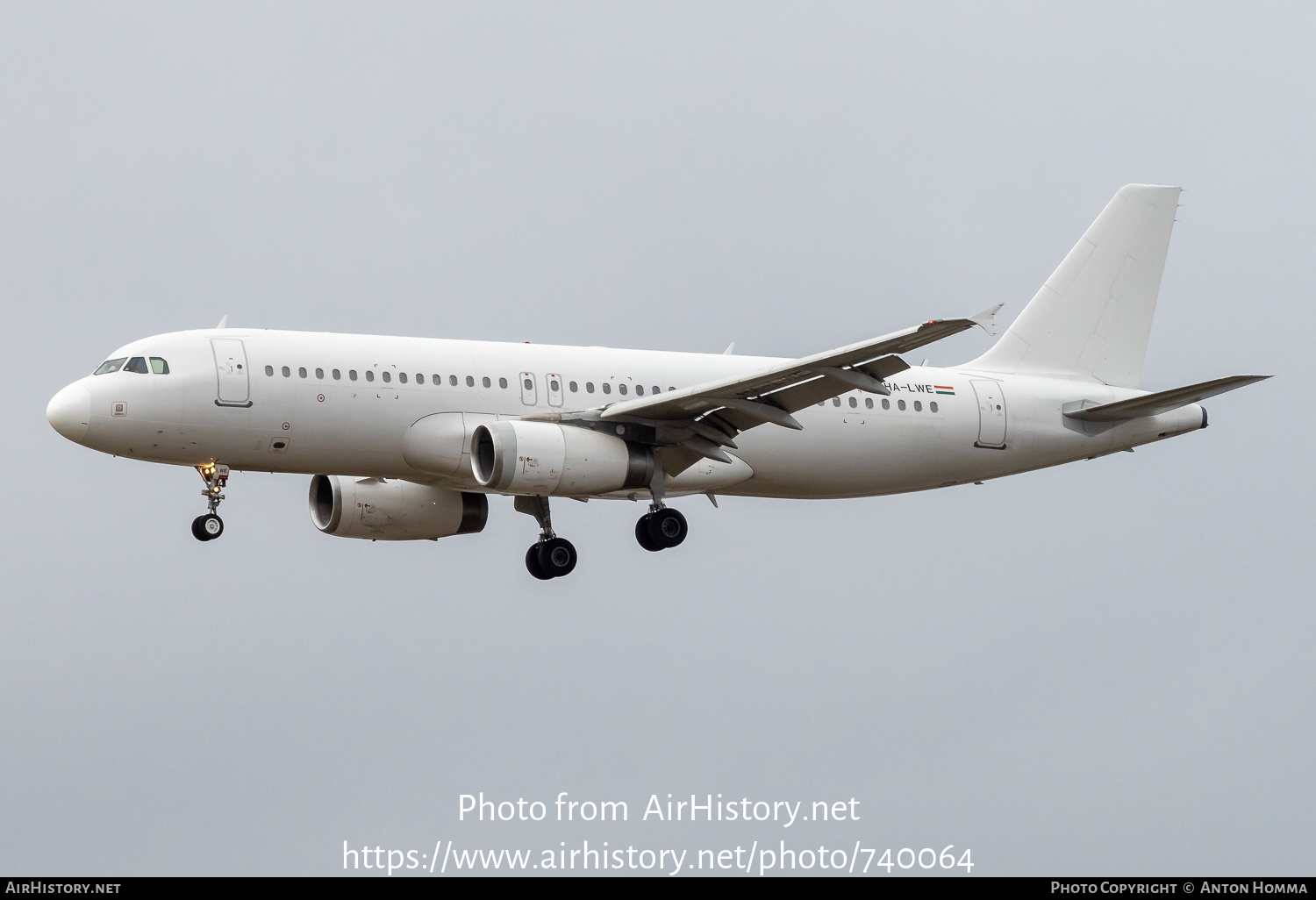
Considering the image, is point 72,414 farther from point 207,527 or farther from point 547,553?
point 547,553

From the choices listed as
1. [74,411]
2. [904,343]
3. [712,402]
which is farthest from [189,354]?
[904,343]

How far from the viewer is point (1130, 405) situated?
44.3m

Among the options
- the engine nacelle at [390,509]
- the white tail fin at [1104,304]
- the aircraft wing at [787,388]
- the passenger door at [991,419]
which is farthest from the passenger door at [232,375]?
the white tail fin at [1104,304]

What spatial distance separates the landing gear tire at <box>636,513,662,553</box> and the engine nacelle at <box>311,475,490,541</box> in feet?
15.9

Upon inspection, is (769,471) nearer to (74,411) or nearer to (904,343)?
(904,343)

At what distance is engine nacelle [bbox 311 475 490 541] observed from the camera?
4381cm

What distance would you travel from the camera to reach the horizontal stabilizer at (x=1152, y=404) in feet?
132

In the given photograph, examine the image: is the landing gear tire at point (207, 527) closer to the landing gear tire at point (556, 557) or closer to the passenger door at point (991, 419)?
the landing gear tire at point (556, 557)

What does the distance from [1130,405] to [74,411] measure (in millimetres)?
23323

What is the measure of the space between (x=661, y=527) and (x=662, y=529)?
0.17ft

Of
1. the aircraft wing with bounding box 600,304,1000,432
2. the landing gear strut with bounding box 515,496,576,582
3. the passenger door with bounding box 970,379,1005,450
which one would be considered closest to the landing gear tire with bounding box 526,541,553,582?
the landing gear strut with bounding box 515,496,576,582

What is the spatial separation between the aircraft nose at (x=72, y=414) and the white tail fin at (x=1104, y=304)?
819 inches

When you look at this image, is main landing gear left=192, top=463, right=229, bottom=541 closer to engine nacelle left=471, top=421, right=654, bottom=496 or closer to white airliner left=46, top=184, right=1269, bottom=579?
white airliner left=46, top=184, right=1269, bottom=579

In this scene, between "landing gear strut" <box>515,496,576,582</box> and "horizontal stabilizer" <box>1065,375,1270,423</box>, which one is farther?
"landing gear strut" <box>515,496,576,582</box>
